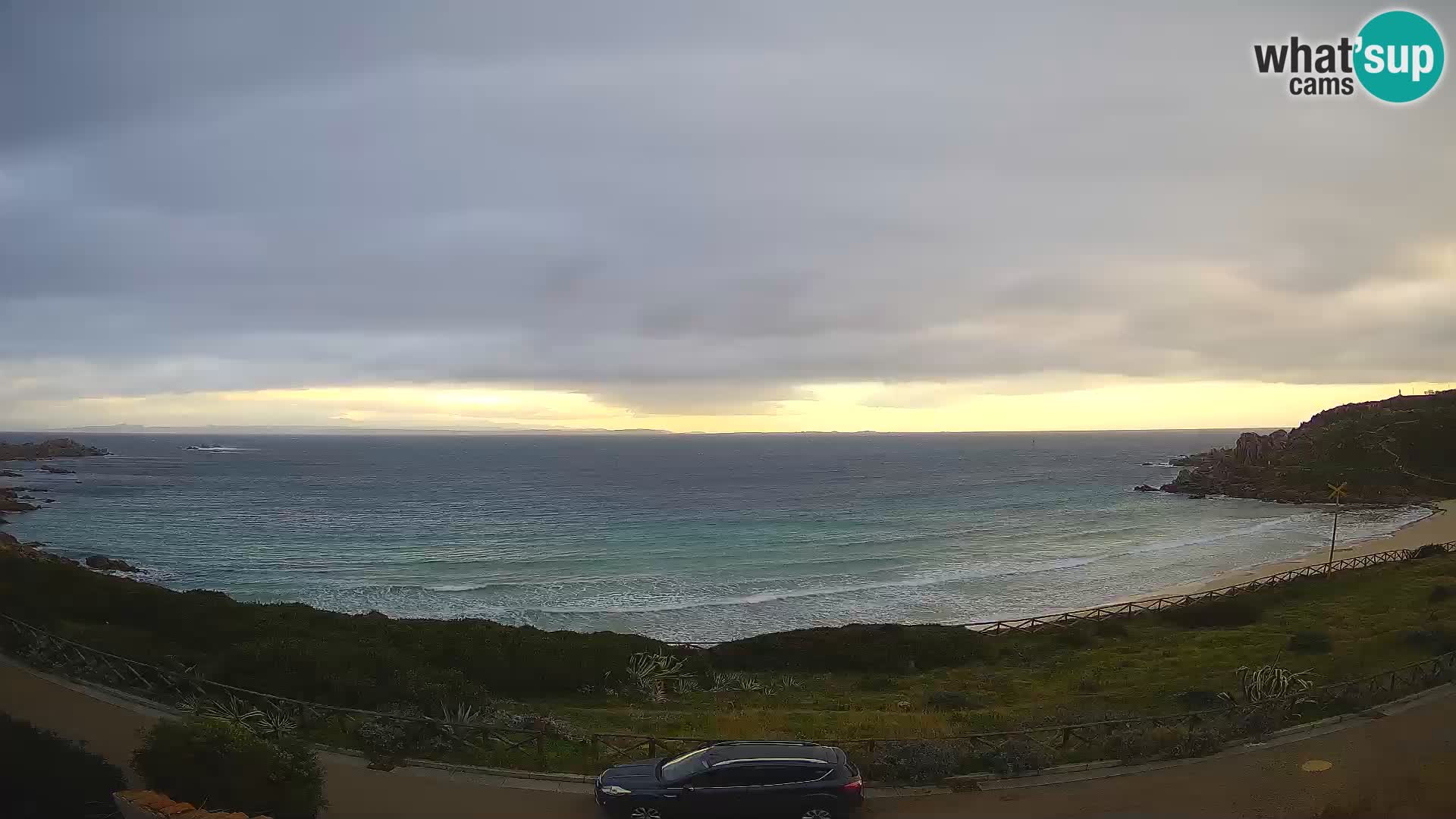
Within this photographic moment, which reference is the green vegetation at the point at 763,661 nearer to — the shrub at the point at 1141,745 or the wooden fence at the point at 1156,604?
the shrub at the point at 1141,745

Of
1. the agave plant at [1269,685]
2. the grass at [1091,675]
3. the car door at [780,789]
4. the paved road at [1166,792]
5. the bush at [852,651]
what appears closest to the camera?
the car door at [780,789]

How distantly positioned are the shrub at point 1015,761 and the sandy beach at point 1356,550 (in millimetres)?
31650

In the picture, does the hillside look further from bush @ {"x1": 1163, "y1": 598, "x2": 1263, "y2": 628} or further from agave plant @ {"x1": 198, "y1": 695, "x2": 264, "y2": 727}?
agave plant @ {"x1": 198, "y1": 695, "x2": 264, "y2": 727}

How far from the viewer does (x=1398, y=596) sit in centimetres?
3173

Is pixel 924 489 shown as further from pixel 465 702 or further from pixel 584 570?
pixel 465 702

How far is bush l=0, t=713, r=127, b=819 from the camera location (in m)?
9.66

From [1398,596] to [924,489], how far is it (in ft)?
267

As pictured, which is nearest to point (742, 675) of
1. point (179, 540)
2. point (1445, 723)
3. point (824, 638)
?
point (824, 638)

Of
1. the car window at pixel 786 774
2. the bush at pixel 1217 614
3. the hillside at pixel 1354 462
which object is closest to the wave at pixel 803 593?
the bush at pixel 1217 614

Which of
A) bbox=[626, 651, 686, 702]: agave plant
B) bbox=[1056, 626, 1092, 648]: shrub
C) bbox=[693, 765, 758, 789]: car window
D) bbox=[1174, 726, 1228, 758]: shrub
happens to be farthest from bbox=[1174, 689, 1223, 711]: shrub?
bbox=[626, 651, 686, 702]: agave plant

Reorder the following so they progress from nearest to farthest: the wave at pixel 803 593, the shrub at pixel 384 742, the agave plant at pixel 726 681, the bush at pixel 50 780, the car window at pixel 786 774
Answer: the bush at pixel 50 780, the car window at pixel 786 774, the shrub at pixel 384 742, the agave plant at pixel 726 681, the wave at pixel 803 593

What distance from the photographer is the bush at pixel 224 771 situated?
1023 cm

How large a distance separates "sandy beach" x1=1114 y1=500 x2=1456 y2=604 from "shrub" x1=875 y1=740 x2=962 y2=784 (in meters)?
32.6

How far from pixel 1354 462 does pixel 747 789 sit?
12234 centimetres
